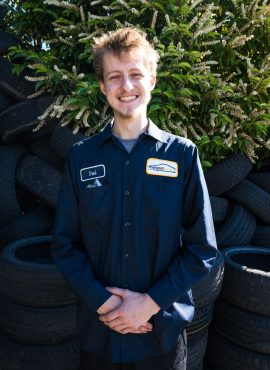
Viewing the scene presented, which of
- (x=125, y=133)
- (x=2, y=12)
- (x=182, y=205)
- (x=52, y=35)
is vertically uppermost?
(x=2, y=12)

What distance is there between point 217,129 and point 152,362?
2274 mm

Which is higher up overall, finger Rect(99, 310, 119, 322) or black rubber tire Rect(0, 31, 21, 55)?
black rubber tire Rect(0, 31, 21, 55)

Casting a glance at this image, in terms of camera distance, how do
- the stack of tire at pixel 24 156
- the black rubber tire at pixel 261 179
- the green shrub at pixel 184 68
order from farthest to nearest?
the black rubber tire at pixel 261 179 → the stack of tire at pixel 24 156 → the green shrub at pixel 184 68

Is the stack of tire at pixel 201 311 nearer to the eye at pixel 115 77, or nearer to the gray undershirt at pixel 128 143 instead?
the gray undershirt at pixel 128 143

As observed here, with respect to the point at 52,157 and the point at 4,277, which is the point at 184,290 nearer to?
the point at 4,277

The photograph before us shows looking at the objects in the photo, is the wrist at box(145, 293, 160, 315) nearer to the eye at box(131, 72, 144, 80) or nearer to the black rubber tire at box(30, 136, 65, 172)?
the eye at box(131, 72, 144, 80)

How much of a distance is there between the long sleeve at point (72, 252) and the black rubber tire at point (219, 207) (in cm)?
200

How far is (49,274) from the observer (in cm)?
232

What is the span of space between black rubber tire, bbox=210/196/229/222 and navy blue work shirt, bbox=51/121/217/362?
191cm

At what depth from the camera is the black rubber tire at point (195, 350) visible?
2426 mm

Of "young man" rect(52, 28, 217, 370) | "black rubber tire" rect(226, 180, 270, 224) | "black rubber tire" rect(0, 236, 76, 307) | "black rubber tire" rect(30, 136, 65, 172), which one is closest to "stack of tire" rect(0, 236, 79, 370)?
"black rubber tire" rect(0, 236, 76, 307)

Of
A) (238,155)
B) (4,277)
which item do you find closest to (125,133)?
(4,277)

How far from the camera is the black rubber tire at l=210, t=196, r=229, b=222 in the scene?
3400 millimetres

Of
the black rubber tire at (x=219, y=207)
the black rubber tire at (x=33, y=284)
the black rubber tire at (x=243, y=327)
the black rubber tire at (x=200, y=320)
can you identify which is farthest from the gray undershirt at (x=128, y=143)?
the black rubber tire at (x=219, y=207)
